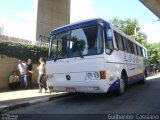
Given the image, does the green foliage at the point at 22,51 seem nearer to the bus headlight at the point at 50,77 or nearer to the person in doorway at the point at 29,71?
the person in doorway at the point at 29,71

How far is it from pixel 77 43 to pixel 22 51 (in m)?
7.00

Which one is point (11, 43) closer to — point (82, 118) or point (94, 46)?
point (94, 46)

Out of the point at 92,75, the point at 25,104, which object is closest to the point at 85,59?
the point at 92,75

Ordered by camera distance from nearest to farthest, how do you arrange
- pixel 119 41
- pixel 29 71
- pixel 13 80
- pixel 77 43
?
1. pixel 77 43
2. pixel 119 41
3. pixel 13 80
4. pixel 29 71

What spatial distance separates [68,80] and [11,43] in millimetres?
6777

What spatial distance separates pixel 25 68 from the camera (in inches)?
593

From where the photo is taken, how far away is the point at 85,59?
9469 millimetres

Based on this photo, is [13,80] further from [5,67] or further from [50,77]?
[50,77]

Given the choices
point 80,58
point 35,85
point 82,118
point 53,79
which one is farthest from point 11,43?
point 82,118

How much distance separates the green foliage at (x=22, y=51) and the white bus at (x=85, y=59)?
193 inches

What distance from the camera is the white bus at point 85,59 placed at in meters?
9.30

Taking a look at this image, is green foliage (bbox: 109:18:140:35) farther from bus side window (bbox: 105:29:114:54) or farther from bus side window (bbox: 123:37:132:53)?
bus side window (bbox: 105:29:114:54)

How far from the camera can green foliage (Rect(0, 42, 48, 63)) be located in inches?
593

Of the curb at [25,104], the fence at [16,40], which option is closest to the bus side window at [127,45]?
the curb at [25,104]
